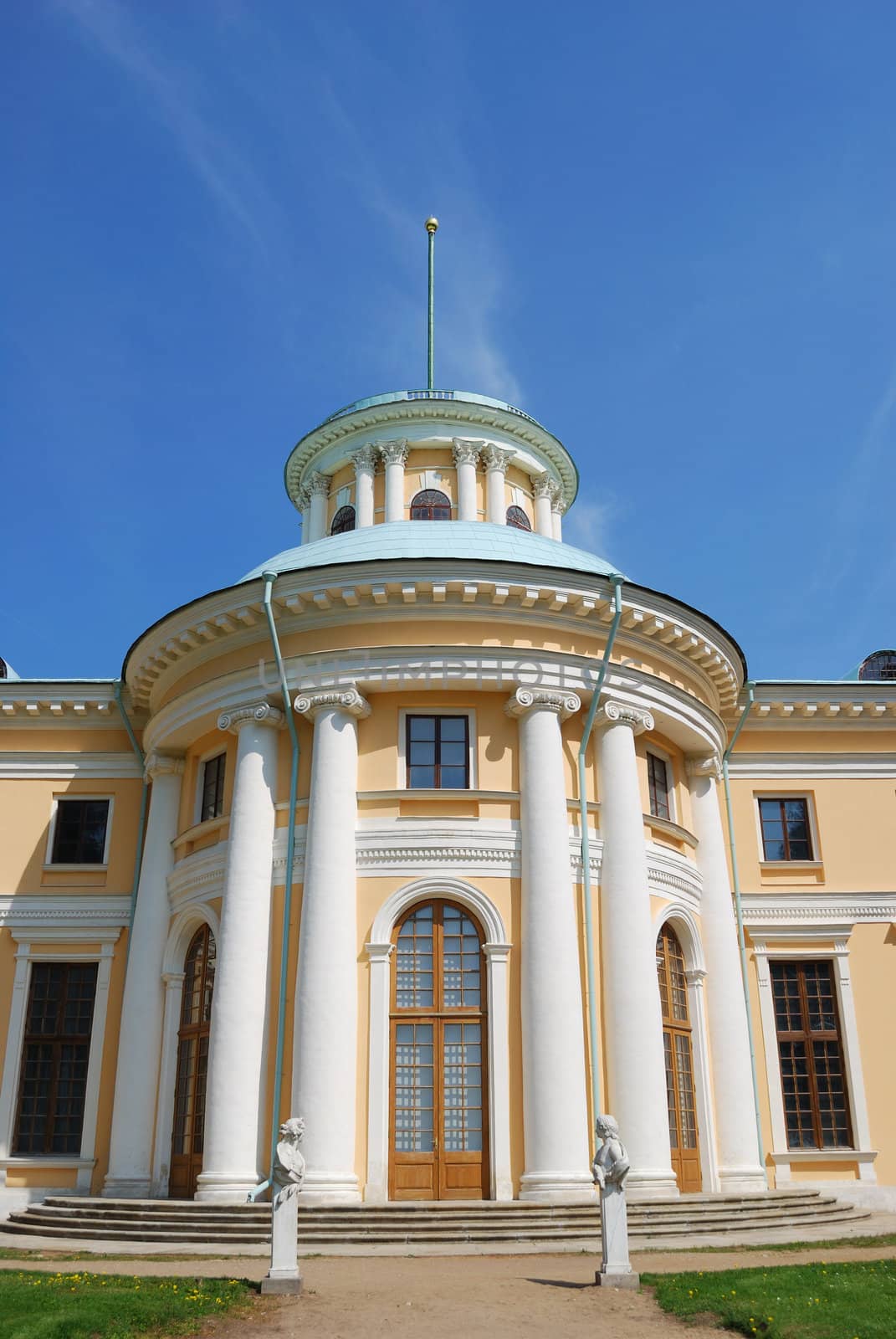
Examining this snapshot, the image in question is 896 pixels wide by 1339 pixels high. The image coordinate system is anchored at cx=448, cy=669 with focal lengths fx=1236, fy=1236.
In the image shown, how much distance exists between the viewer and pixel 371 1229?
1409 centimetres

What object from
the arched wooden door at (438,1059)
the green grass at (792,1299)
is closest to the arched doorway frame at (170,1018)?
the arched wooden door at (438,1059)

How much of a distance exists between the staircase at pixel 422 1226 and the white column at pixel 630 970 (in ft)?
2.93

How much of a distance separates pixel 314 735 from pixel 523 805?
322 centimetres

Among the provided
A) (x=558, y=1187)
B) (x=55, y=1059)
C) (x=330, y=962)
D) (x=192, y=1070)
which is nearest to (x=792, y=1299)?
(x=558, y=1187)

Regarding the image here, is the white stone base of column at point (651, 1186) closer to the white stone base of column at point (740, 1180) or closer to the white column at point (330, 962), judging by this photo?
the white stone base of column at point (740, 1180)

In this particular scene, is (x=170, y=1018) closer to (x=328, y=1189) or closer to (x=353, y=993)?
(x=353, y=993)

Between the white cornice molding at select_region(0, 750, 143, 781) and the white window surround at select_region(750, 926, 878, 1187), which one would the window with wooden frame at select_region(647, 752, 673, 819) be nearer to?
the white window surround at select_region(750, 926, 878, 1187)

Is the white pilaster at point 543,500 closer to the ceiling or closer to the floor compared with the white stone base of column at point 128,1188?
closer to the ceiling

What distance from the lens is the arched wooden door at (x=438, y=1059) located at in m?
16.2

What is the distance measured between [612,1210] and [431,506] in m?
18.6

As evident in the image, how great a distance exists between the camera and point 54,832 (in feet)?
74.9

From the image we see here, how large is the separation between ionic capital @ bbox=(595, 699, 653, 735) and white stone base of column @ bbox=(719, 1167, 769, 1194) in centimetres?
684

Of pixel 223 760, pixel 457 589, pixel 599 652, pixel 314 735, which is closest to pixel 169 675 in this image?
pixel 223 760

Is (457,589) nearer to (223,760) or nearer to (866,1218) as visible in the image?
(223,760)
